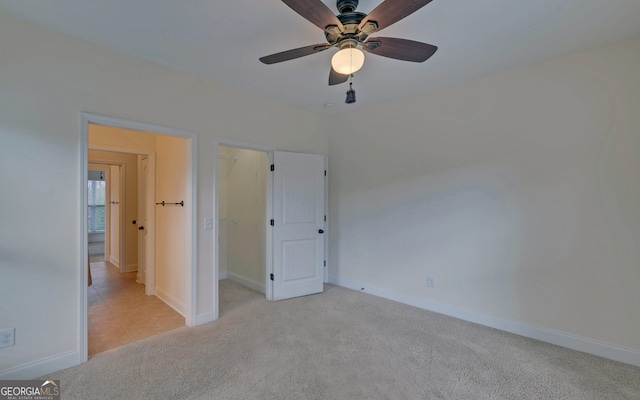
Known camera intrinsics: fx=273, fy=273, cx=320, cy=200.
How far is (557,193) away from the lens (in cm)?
260

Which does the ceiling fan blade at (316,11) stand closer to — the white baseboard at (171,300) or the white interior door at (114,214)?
the white baseboard at (171,300)

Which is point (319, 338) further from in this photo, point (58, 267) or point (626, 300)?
point (626, 300)

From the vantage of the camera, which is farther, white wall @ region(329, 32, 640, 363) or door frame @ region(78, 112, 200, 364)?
white wall @ region(329, 32, 640, 363)

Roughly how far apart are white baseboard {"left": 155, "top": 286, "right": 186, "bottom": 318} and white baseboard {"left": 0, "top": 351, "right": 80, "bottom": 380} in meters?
1.08

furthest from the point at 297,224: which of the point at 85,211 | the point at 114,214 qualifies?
the point at 114,214

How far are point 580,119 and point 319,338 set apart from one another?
3.17 metres

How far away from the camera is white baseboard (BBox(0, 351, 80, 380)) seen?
1.96 m

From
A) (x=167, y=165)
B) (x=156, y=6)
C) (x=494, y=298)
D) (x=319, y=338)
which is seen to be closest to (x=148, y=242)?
(x=167, y=165)

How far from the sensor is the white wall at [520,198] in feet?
7.68

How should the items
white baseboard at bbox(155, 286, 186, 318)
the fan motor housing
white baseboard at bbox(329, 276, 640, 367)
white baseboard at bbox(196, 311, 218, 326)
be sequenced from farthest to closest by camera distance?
1. white baseboard at bbox(155, 286, 186, 318)
2. white baseboard at bbox(196, 311, 218, 326)
3. white baseboard at bbox(329, 276, 640, 367)
4. the fan motor housing

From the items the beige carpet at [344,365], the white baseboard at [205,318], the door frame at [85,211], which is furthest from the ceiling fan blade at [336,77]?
the white baseboard at [205,318]

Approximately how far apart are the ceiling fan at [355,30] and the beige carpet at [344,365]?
2.23 metres

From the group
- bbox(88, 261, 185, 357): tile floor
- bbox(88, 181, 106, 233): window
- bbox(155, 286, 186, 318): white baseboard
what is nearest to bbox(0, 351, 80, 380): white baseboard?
bbox(88, 261, 185, 357): tile floor

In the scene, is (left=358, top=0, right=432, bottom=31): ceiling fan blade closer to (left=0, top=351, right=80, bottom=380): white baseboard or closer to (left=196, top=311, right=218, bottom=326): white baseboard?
(left=196, top=311, right=218, bottom=326): white baseboard
